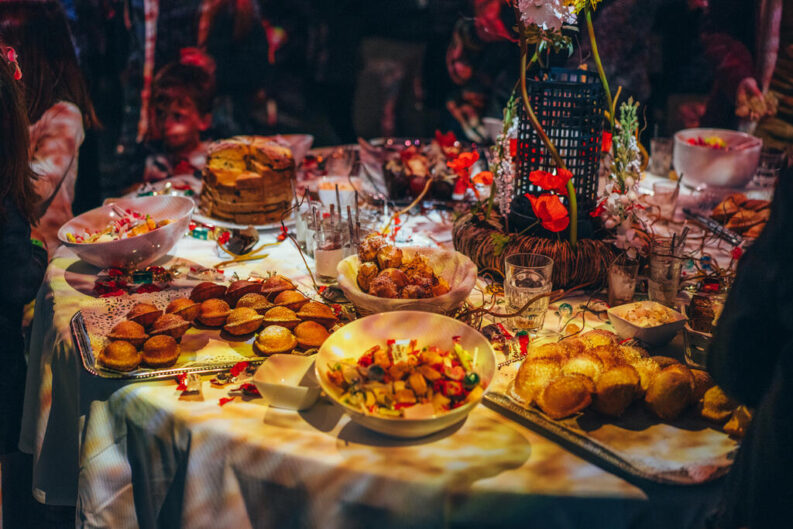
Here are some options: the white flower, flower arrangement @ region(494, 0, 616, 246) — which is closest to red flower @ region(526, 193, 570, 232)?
flower arrangement @ region(494, 0, 616, 246)

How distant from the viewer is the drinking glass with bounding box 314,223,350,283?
217cm

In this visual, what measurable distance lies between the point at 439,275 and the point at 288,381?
0.60 m

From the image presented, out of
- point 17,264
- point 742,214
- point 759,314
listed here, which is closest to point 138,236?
point 17,264

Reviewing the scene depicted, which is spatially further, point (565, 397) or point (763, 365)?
point (565, 397)

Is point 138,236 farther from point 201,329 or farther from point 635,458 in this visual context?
point 635,458

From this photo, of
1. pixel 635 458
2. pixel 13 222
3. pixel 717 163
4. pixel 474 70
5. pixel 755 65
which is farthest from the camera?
pixel 474 70

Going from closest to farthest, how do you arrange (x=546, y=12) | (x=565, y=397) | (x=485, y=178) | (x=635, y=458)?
(x=635, y=458) → (x=565, y=397) → (x=546, y=12) → (x=485, y=178)

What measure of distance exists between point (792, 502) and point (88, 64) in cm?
485

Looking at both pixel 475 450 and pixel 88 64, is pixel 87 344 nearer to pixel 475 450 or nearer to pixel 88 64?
pixel 475 450

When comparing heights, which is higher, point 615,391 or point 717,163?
point 717,163

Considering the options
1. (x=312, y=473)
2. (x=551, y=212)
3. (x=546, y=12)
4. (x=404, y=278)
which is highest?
(x=546, y=12)

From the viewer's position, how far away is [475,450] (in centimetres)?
132

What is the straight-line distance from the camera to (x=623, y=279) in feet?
6.39

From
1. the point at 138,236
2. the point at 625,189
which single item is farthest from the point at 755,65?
the point at 138,236
